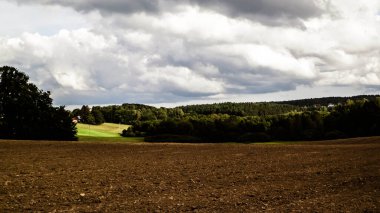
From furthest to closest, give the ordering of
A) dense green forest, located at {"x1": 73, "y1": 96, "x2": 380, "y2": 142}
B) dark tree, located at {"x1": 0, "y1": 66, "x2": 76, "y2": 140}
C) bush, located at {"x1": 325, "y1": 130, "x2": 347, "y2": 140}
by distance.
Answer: dense green forest, located at {"x1": 73, "y1": 96, "x2": 380, "y2": 142} → bush, located at {"x1": 325, "y1": 130, "x2": 347, "y2": 140} → dark tree, located at {"x1": 0, "y1": 66, "x2": 76, "y2": 140}

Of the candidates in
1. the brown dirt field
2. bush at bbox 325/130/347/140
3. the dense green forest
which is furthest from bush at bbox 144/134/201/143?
the brown dirt field

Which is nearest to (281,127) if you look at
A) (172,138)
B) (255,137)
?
(255,137)

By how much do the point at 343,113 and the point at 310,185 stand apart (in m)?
85.0

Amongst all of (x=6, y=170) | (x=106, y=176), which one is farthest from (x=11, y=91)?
(x=106, y=176)

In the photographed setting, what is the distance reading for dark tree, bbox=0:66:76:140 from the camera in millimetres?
67750

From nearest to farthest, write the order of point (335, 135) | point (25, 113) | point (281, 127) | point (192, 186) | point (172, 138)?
point (192, 186) → point (25, 113) → point (335, 135) → point (172, 138) → point (281, 127)

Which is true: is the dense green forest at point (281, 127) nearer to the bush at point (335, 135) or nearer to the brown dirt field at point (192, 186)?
the bush at point (335, 135)

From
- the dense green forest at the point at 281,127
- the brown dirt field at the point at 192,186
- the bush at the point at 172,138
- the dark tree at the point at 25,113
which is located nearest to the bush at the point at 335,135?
the dense green forest at the point at 281,127

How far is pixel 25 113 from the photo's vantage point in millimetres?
68250

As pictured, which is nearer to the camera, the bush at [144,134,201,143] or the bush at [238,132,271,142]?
the bush at [144,134,201,143]

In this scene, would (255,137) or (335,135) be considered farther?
(255,137)

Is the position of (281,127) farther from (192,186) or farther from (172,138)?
(192,186)

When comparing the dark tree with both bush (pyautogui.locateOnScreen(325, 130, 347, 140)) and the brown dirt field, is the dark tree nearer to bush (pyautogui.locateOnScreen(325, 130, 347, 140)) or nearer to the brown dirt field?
the brown dirt field

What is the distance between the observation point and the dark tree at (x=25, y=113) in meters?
67.8
